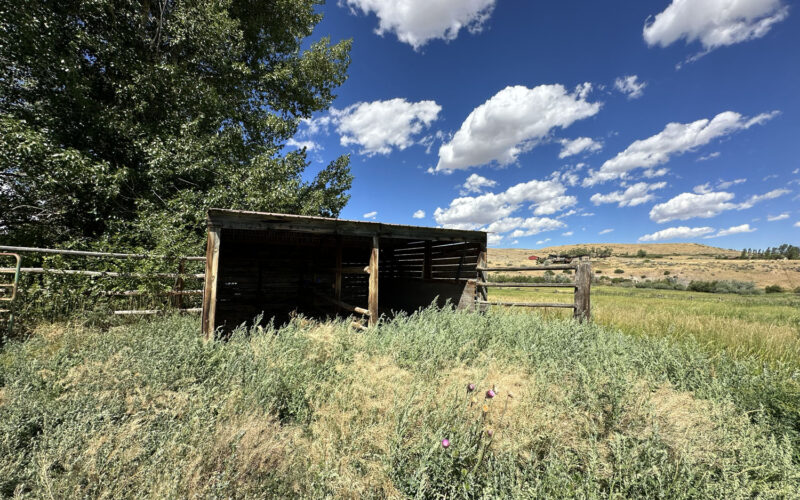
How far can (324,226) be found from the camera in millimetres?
5996

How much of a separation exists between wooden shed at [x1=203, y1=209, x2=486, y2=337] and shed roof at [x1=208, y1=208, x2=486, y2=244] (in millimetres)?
22

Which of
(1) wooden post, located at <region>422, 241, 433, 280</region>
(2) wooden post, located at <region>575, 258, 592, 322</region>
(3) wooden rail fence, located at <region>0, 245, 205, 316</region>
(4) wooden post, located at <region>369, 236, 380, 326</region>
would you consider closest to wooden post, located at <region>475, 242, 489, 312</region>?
(1) wooden post, located at <region>422, 241, 433, 280</region>

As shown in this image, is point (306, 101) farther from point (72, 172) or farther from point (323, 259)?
point (72, 172)

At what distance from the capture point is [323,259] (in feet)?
37.1

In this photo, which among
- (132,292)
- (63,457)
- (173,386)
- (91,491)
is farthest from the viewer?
(132,292)

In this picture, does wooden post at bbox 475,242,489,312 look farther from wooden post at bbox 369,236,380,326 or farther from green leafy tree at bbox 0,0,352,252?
green leafy tree at bbox 0,0,352,252

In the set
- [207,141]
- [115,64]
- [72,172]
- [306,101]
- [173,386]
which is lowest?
[173,386]

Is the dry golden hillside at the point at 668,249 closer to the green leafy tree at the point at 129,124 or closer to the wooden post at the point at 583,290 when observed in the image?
the wooden post at the point at 583,290

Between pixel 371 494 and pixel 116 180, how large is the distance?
9.64 meters

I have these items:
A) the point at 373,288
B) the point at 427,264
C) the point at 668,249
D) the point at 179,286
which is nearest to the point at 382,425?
the point at 373,288

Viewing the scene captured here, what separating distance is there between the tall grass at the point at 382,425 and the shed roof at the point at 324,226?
6.80 feet

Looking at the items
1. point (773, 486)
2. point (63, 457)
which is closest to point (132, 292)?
point (63, 457)

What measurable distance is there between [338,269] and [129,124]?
273 inches

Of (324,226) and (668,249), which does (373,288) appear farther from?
(668,249)
